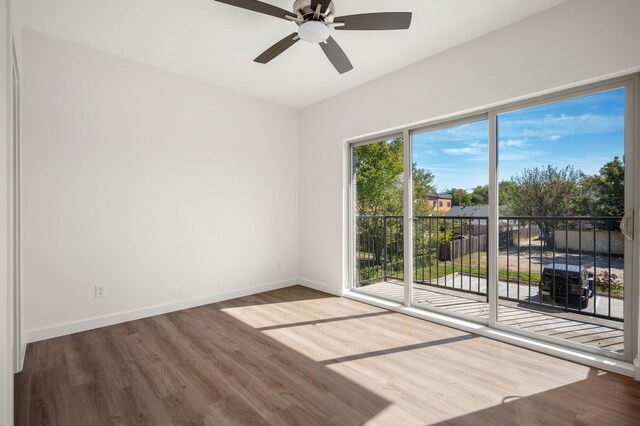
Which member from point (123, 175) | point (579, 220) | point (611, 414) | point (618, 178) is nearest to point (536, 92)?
point (618, 178)

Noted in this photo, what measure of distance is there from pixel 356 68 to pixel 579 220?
2.43 meters

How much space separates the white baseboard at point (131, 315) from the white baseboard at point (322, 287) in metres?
0.44

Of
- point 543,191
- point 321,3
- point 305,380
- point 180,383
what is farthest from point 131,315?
point 543,191

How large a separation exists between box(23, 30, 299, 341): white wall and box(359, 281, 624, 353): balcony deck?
85.4 inches

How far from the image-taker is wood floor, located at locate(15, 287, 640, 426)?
5.67 ft

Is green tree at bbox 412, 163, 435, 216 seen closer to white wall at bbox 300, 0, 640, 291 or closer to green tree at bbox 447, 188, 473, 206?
green tree at bbox 447, 188, 473, 206

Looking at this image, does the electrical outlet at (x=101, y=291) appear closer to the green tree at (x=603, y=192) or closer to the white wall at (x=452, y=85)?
the white wall at (x=452, y=85)

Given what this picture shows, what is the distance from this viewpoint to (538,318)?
2652 mm

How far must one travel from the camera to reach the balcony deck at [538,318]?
2303 mm

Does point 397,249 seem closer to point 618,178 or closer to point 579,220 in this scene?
point 579,220

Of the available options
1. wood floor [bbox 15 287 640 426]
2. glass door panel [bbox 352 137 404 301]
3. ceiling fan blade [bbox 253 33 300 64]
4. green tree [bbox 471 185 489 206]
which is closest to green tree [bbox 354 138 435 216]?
glass door panel [bbox 352 137 404 301]

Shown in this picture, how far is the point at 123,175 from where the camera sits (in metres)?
3.10

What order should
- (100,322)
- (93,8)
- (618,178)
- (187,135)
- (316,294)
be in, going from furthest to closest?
(316,294)
(187,135)
(100,322)
(93,8)
(618,178)

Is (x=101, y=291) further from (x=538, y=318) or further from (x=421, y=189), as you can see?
(x=538, y=318)
